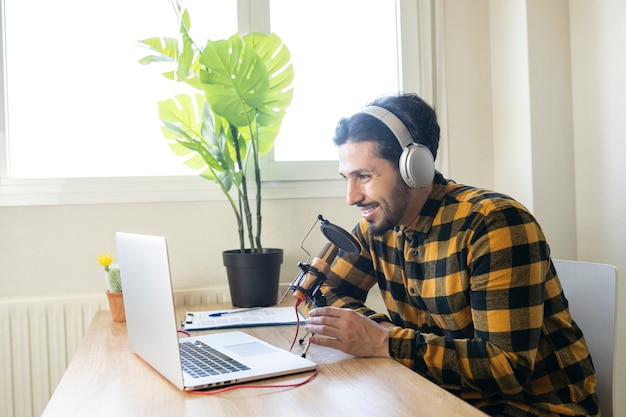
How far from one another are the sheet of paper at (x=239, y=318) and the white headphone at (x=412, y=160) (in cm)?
46

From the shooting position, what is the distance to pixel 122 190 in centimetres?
215

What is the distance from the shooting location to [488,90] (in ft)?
8.18

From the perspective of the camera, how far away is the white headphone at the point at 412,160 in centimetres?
140

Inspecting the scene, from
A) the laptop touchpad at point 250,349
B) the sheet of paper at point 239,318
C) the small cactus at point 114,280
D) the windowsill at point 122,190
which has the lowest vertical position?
the sheet of paper at point 239,318

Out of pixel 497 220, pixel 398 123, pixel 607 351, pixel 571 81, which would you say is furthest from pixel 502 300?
pixel 571 81

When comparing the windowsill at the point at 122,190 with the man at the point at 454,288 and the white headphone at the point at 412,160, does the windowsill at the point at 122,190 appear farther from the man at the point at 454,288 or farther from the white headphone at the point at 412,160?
the white headphone at the point at 412,160

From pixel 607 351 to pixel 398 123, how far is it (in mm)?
708

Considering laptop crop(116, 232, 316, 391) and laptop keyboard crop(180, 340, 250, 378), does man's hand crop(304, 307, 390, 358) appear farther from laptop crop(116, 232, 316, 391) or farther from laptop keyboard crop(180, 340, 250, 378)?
laptop keyboard crop(180, 340, 250, 378)

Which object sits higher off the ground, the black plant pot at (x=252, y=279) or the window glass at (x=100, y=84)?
the window glass at (x=100, y=84)

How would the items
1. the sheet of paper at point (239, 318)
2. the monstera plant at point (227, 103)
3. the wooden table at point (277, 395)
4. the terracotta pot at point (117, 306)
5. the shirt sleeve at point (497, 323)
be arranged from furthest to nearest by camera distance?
1. the monstera plant at point (227, 103)
2. the terracotta pot at point (117, 306)
3. the sheet of paper at point (239, 318)
4. the shirt sleeve at point (497, 323)
5. the wooden table at point (277, 395)

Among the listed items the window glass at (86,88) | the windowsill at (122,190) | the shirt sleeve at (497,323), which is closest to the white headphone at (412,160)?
the shirt sleeve at (497,323)

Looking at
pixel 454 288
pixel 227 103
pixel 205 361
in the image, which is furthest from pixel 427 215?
pixel 227 103

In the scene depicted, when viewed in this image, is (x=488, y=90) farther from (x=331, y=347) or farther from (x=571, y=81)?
(x=331, y=347)

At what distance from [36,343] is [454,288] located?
1.44 m
